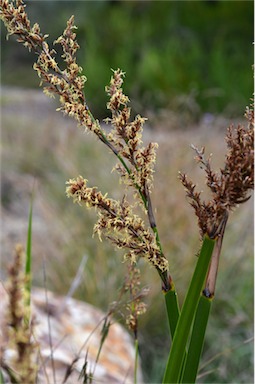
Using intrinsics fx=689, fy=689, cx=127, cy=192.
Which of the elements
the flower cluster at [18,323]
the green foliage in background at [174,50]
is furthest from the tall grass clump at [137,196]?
the green foliage in background at [174,50]

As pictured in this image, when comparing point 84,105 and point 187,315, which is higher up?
point 84,105

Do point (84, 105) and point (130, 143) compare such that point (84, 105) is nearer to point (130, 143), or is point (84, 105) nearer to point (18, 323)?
point (130, 143)

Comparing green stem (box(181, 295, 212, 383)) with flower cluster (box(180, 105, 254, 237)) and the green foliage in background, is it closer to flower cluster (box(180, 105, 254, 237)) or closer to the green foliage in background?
flower cluster (box(180, 105, 254, 237))

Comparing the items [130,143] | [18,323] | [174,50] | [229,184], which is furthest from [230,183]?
[174,50]

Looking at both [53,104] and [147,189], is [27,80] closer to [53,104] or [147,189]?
[53,104]

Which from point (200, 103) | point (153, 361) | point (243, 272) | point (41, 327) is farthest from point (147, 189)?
point (200, 103)

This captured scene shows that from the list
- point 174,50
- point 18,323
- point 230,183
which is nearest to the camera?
point 18,323
